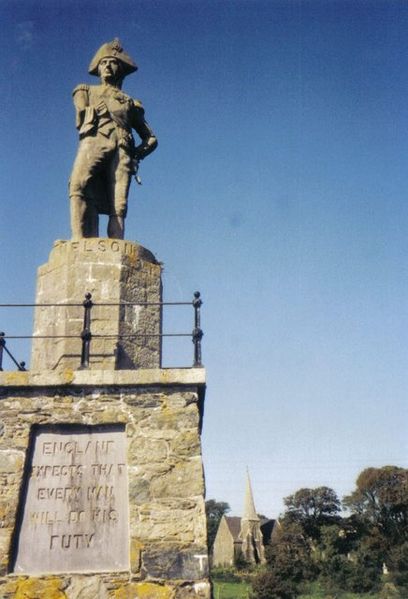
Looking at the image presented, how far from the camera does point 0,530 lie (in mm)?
6066

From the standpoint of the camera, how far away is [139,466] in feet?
21.2

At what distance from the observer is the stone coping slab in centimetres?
670

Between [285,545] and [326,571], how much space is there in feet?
21.4

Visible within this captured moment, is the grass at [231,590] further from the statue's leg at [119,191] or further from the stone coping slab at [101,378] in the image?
the stone coping slab at [101,378]

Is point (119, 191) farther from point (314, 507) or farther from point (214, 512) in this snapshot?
point (214, 512)

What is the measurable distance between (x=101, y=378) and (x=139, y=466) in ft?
3.49

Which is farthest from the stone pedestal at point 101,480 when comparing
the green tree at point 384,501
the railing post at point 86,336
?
the green tree at point 384,501

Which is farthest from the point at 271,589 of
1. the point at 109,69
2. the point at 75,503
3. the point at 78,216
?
the point at 109,69

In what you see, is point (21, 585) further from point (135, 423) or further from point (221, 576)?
point (221, 576)

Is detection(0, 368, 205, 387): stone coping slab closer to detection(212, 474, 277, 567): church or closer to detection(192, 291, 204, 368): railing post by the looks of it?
detection(192, 291, 204, 368): railing post

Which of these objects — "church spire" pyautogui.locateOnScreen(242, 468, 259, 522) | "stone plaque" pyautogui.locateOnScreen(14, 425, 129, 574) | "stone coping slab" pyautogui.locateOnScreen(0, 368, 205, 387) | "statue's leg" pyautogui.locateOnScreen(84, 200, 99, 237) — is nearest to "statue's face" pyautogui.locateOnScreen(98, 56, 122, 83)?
"statue's leg" pyautogui.locateOnScreen(84, 200, 99, 237)

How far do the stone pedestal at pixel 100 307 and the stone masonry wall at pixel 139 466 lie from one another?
0.65 m

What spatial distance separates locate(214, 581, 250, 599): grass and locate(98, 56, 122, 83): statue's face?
122 feet

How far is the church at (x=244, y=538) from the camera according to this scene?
221 ft
